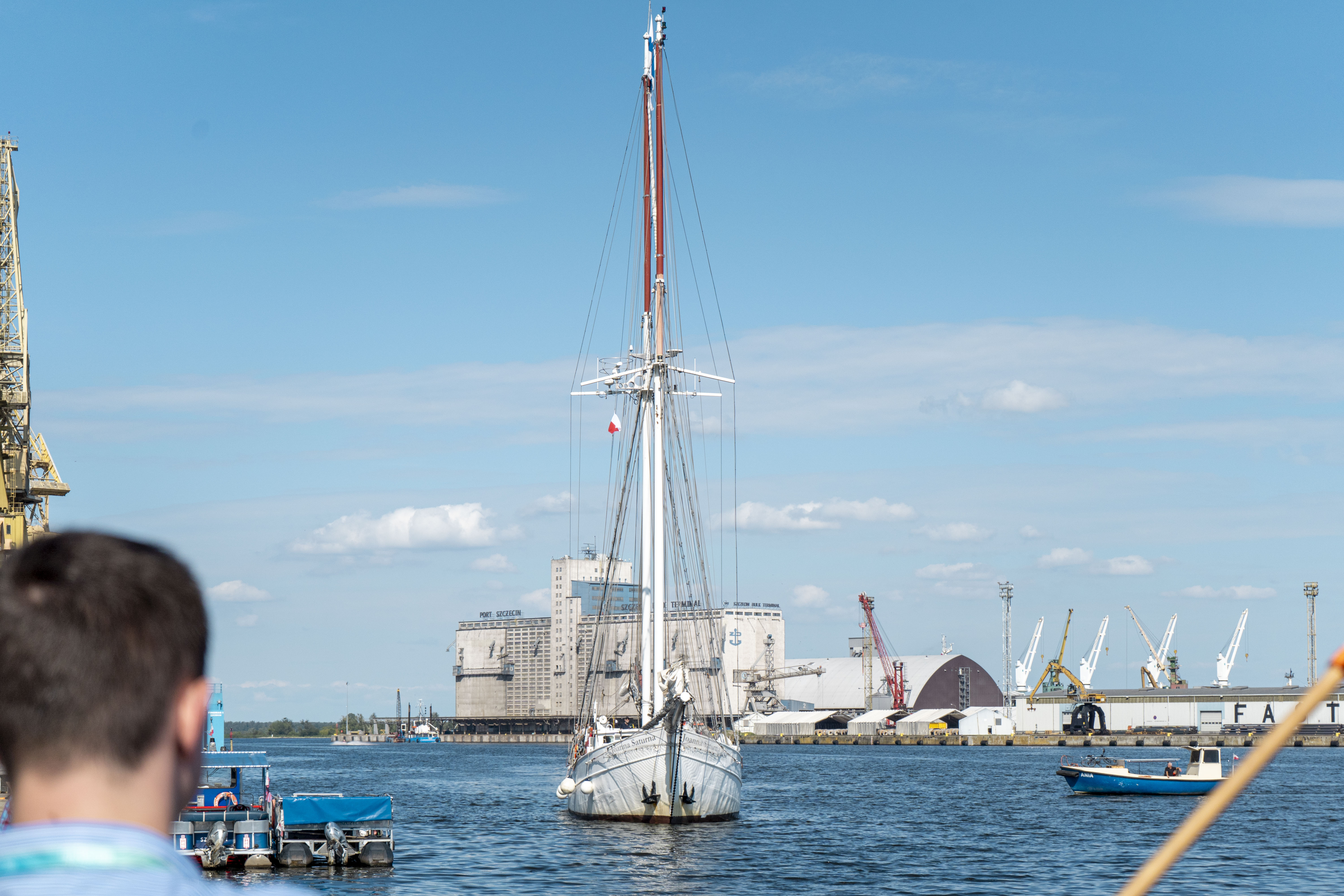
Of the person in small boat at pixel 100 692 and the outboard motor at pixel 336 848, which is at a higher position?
the person in small boat at pixel 100 692

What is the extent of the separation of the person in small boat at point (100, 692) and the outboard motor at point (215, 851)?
43.2m

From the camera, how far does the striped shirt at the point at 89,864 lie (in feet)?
6.95

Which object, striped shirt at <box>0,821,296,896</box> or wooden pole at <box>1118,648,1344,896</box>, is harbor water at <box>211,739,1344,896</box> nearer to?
wooden pole at <box>1118,648,1344,896</box>

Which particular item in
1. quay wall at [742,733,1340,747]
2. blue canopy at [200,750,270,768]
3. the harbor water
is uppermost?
blue canopy at [200,750,270,768]

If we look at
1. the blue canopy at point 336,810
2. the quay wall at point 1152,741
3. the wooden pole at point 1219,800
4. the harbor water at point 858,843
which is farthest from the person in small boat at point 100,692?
the quay wall at point 1152,741

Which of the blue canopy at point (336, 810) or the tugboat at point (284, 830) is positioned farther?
the blue canopy at point (336, 810)

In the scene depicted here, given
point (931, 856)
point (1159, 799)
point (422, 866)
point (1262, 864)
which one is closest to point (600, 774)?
point (422, 866)

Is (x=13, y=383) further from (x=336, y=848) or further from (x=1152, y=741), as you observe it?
(x=1152, y=741)

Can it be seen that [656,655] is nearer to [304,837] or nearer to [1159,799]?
[304,837]

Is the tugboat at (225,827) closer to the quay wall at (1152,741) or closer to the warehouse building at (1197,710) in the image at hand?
the quay wall at (1152,741)

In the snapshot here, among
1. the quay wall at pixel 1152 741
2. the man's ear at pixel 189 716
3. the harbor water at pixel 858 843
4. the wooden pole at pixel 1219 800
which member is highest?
the man's ear at pixel 189 716

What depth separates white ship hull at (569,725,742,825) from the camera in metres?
53.1

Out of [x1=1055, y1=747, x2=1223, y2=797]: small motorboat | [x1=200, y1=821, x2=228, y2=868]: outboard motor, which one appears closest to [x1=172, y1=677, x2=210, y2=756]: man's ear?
[x1=200, y1=821, x2=228, y2=868]: outboard motor

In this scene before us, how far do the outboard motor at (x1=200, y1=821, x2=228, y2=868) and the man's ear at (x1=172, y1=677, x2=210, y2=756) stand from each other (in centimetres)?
4322
